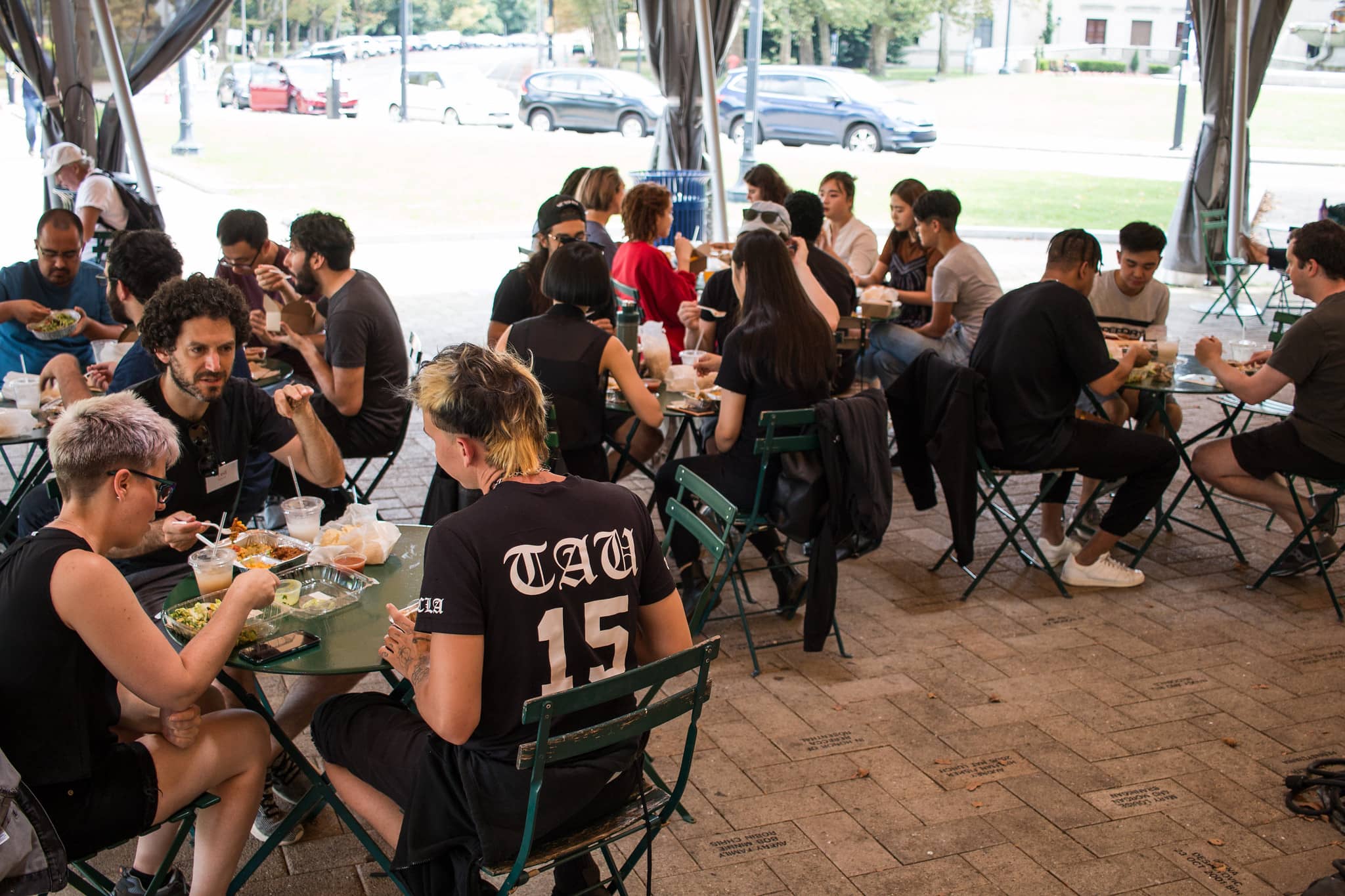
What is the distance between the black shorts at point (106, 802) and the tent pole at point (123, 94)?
21.5 ft

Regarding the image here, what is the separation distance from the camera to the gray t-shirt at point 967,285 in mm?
5898

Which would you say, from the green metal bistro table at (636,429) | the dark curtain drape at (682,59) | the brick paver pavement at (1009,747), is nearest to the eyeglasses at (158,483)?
the brick paver pavement at (1009,747)

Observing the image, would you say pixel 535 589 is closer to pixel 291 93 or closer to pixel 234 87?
pixel 291 93

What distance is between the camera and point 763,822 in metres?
3.17

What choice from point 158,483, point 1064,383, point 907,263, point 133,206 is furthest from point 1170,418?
point 133,206

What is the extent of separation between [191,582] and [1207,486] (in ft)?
17.5

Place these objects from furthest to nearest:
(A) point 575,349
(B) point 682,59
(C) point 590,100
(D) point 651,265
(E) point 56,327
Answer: (C) point 590,100 → (B) point 682,59 → (D) point 651,265 → (E) point 56,327 → (A) point 575,349

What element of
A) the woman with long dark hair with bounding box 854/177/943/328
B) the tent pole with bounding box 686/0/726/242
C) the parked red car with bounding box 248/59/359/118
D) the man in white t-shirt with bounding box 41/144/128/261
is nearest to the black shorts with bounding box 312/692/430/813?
the woman with long dark hair with bounding box 854/177/943/328

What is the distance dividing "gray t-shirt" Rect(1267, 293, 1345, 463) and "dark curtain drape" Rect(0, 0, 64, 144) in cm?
779

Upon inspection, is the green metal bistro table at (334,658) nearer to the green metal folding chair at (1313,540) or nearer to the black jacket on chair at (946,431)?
the black jacket on chair at (946,431)

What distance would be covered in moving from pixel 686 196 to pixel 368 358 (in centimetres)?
589

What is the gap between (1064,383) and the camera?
463 cm

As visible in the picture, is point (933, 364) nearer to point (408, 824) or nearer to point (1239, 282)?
point (408, 824)

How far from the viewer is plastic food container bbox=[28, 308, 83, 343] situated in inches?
190
